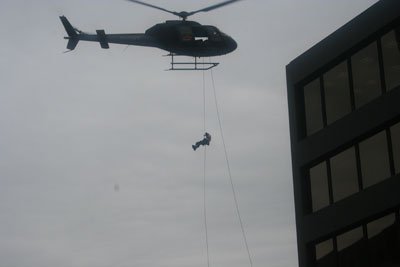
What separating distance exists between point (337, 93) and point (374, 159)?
358 centimetres

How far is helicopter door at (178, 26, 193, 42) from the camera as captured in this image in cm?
2945

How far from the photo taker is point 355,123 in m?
22.9

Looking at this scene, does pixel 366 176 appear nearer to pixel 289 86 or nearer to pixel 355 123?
pixel 355 123

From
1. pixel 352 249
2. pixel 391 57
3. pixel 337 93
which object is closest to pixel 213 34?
pixel 337 93

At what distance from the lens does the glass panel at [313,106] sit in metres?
25.4

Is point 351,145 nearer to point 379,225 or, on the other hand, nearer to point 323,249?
point 379,225

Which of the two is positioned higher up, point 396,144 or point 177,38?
point 177,38

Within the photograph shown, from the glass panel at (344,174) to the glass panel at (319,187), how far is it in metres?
0.48

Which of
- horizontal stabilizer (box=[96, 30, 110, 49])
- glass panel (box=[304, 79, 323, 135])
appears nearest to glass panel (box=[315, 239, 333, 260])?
glass panel (box=[304, 79, 323, 135])

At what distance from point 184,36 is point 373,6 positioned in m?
9.84

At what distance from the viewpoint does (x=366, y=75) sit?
23141mm

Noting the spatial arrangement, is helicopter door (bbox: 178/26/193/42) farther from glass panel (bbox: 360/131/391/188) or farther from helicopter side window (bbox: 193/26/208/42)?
glass panel (bbox: 360/131/391/188)

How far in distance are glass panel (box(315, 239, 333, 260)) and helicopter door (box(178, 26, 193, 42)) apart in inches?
466

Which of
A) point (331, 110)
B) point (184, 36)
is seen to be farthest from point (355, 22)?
point (184, 36)
